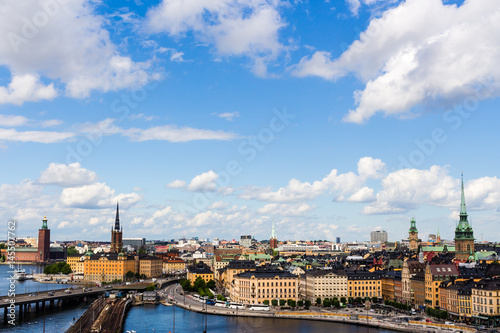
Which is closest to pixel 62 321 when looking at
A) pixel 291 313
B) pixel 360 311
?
pixel 291 313

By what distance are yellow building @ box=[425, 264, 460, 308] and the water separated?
69.3ft

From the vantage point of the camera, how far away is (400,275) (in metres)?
125

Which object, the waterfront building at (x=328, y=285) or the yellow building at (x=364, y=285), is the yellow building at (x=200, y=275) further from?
the yellow building at (x=364, y=285)

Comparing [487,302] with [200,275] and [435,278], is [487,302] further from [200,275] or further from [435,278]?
[200,275]

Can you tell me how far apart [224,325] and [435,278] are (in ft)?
131

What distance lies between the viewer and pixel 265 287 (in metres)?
117

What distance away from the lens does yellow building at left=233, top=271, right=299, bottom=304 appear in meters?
116

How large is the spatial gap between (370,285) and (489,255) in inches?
2661

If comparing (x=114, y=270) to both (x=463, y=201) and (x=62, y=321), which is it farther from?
(x=463, y=201)

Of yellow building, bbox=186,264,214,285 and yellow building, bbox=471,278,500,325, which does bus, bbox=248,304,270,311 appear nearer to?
yellow building, bbox=471,278,500,325

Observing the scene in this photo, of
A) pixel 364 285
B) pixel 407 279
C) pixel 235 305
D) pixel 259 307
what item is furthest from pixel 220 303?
pixel 407 279

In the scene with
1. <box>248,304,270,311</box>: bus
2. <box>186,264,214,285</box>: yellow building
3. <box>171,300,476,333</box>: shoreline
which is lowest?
<box>171,300,476,333</box>: shoreline

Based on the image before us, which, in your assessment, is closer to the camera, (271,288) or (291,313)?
(291,313)

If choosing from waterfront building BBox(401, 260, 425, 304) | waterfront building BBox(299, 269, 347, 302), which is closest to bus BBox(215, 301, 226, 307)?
waterfront building BBox(299, 269, 347, 302)
